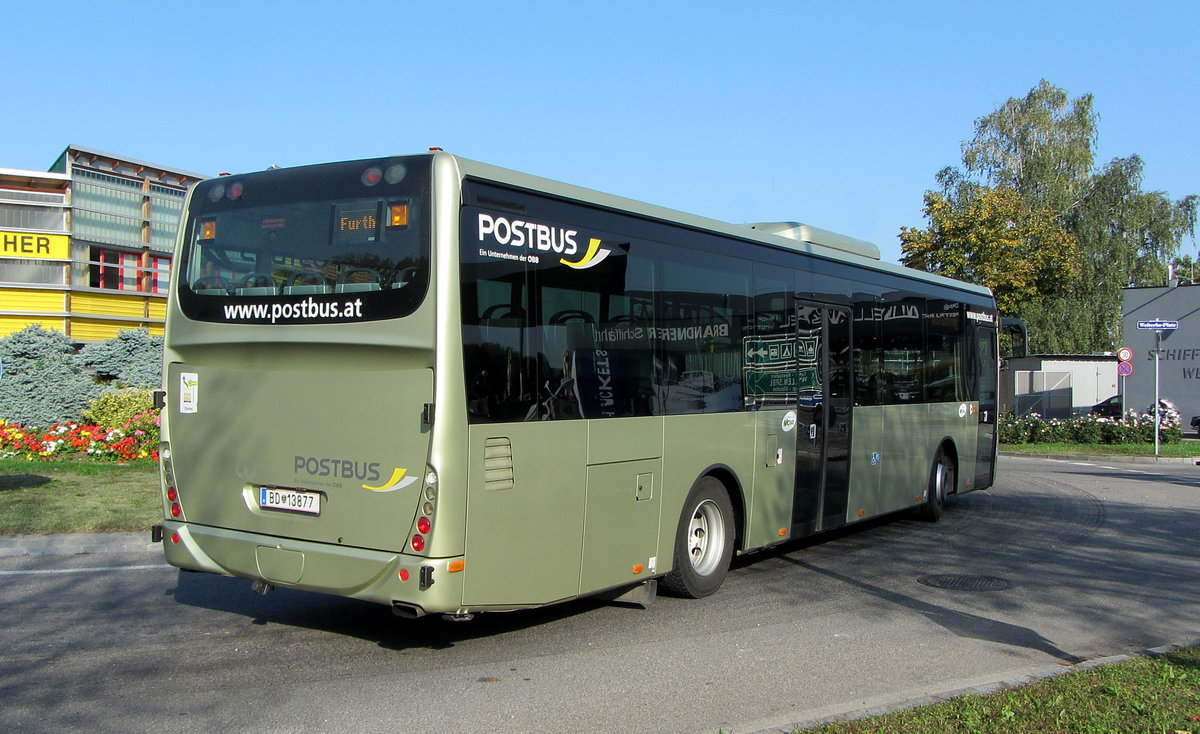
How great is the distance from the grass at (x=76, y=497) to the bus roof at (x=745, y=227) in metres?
6.83

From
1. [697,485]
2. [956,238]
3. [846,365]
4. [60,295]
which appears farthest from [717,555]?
[956,238]

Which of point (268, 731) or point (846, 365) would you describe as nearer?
point (268, 731)

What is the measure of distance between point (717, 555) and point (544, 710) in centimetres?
342

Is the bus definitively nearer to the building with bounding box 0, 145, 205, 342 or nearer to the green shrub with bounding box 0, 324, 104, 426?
the green shrub with bounding box 0, 324, 104, 426

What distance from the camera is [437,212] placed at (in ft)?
20.1

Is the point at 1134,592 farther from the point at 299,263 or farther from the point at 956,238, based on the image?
the point at 956,238

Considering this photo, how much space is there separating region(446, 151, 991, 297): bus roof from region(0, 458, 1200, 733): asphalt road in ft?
10.6

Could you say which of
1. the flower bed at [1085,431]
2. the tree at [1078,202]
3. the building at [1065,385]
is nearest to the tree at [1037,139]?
the tree at [1078,202]

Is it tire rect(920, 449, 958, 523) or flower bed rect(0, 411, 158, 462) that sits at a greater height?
flower bed rect(0, 411, 158, 462)

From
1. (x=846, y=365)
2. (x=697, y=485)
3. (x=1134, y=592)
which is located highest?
(x=846, y=365)

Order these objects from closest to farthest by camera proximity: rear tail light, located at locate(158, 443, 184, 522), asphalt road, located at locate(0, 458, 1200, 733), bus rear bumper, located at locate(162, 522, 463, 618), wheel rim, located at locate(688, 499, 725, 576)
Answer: asphalt road, located at locate(0, 458, 1200, 733), bus rear bumper, located at locate(162, 522, 463, 618), rear tail light, located at locate(158, 443, 184, 522), wheel rim, located at locate(688, 499, 725, 576)

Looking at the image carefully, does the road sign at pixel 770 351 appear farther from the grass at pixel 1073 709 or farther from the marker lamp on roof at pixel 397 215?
the grass at pixel 1073 709

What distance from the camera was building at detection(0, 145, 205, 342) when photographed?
22.0 metres

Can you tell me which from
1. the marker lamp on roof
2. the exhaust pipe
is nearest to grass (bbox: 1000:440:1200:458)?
the exhaust pipe
